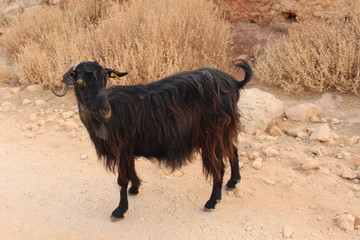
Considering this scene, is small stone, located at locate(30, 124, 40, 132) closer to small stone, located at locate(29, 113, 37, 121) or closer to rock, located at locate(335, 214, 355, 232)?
small stone, located at locate(29, 113, 37, 121)

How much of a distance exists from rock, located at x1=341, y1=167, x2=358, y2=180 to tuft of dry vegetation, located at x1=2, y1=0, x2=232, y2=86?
10.2 ft

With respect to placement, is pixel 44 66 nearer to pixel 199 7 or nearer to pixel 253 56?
pixel 199 7

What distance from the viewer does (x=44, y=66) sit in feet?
23.5

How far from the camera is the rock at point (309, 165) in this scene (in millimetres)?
4570

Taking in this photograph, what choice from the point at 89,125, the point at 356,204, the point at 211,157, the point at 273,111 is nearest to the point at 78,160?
the point at 89,125

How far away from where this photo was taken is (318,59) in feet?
20.8

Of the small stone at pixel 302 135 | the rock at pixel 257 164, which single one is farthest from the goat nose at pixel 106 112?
the small stone at pixel 302 135

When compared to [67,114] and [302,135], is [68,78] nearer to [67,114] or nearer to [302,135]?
[67,114]

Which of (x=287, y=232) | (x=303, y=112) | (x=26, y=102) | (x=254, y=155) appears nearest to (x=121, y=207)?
(x=287, y=232)

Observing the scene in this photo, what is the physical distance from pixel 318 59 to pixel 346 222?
339 cm

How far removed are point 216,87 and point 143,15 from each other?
4.28 metres

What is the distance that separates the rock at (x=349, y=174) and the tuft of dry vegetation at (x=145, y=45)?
310 centimetres

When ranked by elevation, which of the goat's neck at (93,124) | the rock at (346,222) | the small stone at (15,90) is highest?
the goat's neck at (93,124)

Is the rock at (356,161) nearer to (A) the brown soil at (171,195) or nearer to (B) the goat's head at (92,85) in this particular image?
(A) the brown soil at (171,195)
